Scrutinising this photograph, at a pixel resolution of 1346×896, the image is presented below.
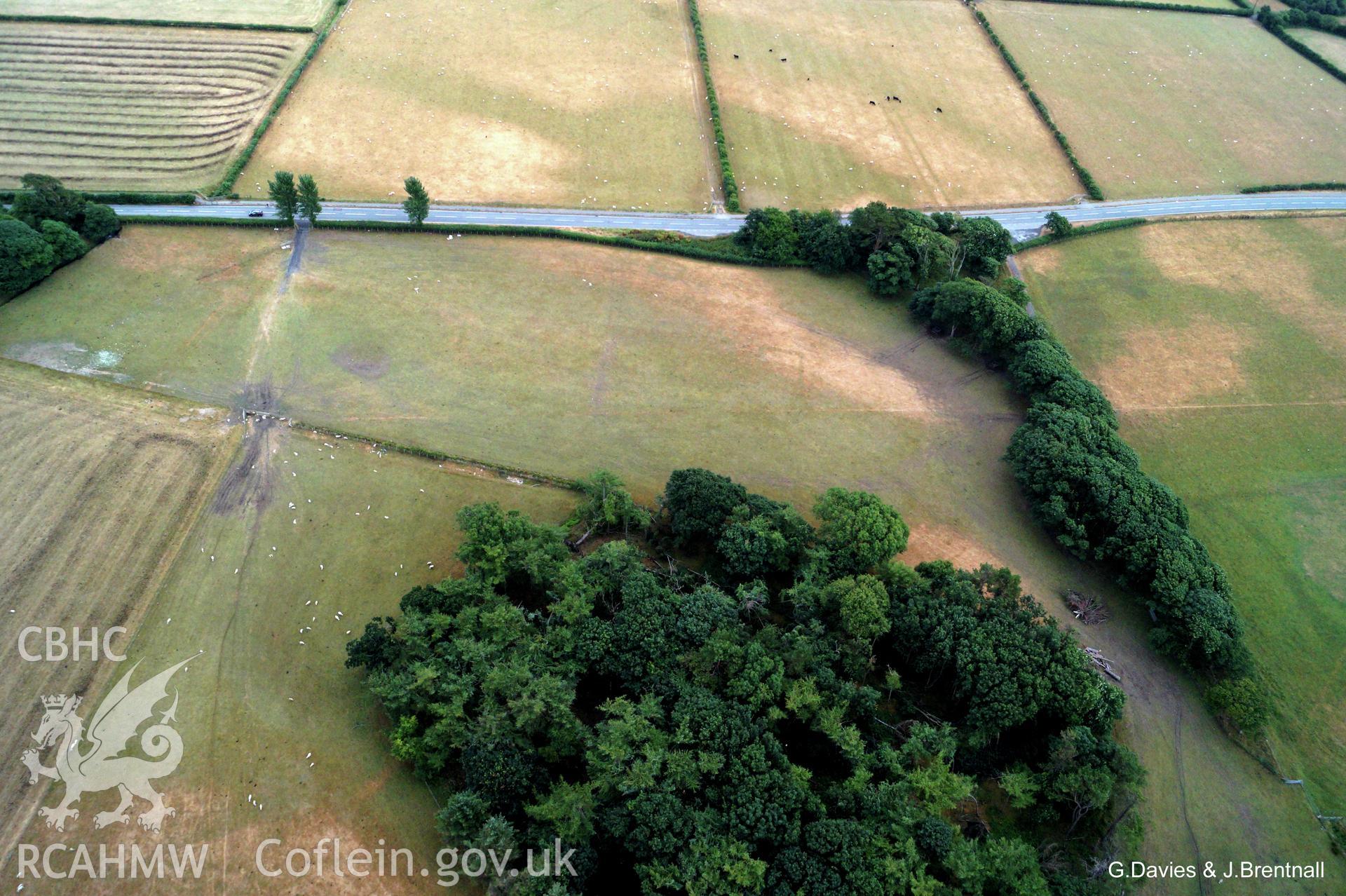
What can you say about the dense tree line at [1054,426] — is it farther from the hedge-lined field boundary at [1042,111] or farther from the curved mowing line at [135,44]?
the curved mowing line at [135,44]

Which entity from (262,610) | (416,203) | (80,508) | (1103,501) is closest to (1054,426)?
(1103,501)

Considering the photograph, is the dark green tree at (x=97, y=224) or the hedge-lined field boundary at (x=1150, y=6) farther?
the hedge-lined field boundary at (x=1150, y=6)

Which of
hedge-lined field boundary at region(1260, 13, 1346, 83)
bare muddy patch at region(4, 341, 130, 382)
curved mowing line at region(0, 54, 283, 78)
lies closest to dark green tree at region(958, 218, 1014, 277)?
bare muddy patch at region(4, 341, 130, 382)

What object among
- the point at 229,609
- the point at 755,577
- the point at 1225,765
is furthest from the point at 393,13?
the point at 1225,765

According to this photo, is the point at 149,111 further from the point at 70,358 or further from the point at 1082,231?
the point at 1082,231

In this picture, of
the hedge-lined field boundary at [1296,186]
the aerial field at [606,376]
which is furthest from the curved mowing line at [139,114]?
the hedge-lined field boundary at [1296,186]

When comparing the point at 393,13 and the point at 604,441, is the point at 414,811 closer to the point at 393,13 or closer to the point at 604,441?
the point at 604,441
